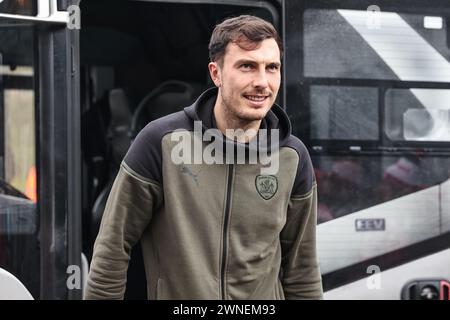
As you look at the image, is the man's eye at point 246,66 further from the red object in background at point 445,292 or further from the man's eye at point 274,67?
the red object in background at point 445,292

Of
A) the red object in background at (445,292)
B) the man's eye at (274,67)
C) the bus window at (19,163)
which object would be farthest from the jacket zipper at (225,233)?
the red object in background at (445,292)

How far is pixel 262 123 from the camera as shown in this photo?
8.80 ft

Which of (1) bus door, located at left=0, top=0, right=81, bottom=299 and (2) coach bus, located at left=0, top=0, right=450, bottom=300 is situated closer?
(1) bus door, located at left=0, top=0, right=81, bottom=299

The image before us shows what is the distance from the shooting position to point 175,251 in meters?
2.48

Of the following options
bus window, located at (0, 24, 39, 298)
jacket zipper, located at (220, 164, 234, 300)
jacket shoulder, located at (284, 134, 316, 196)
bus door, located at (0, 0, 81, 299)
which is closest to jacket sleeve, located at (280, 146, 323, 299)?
jacket shoulder, located at (284, 134, 316, 196)

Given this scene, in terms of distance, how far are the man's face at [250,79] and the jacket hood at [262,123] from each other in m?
0.08

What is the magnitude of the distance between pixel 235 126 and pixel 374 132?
60.2 inches

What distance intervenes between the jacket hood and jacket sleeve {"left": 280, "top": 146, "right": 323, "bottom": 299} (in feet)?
0.36

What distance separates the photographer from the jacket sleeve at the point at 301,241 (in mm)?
2646

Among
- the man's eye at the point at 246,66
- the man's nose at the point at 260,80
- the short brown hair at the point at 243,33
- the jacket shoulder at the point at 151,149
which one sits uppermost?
the short brown hair at the point at 243,33

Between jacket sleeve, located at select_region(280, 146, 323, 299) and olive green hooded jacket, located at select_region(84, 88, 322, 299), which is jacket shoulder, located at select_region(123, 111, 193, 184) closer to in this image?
olive green hooded jacket, located at select_region(84, 88, 322, 299)

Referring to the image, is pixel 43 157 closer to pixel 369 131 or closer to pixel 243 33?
pixel 243 33

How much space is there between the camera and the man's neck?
8.47 feet
